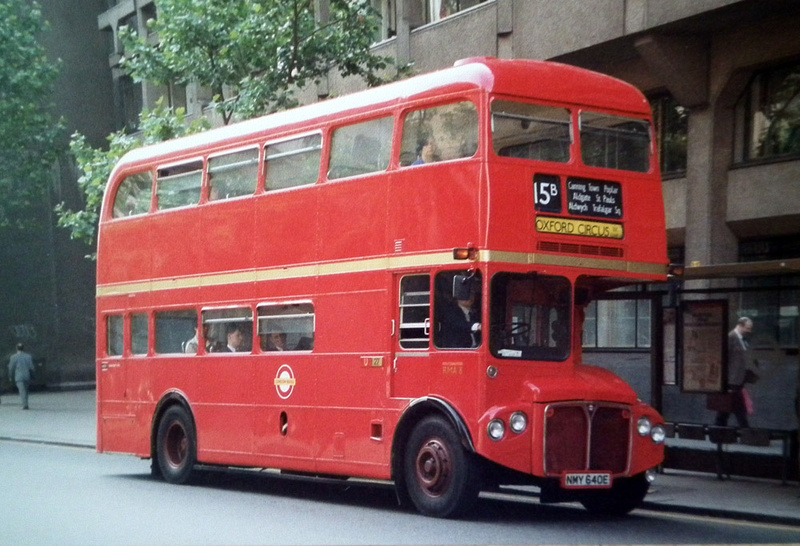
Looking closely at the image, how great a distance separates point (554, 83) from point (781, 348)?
177 inches

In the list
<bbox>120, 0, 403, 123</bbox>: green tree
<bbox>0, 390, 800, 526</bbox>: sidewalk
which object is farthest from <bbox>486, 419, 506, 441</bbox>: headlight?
<bbox>120, 0, 403, 123</bbox>: green tree

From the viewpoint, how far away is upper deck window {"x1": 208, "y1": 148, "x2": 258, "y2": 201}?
1547 centimetres

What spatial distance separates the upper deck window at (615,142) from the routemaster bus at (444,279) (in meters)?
0.02

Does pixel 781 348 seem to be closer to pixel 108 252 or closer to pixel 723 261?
pixel 723 261

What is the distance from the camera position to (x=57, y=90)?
47.6 metres

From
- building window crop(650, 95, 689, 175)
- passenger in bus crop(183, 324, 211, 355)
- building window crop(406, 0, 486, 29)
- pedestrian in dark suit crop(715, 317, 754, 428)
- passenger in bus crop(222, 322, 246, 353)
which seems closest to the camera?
pedestrian in dark suit crop(715, 317, 754, 428)

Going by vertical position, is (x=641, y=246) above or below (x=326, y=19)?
below

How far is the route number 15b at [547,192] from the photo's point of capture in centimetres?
1200

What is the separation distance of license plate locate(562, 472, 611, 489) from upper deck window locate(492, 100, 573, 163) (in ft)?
9.47

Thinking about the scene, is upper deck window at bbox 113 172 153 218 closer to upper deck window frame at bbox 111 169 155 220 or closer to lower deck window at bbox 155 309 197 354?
upper deck window frame at bbox 111 169 155 220

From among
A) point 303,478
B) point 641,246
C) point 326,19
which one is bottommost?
point 303,478

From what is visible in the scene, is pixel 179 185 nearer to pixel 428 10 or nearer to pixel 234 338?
pixel 234 338

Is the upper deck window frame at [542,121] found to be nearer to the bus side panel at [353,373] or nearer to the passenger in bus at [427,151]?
the passenger in bus at [427,151]

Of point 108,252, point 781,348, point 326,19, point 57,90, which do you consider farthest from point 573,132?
point 57,90
